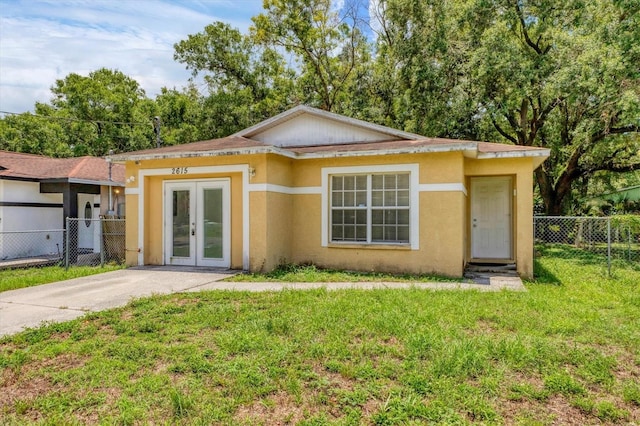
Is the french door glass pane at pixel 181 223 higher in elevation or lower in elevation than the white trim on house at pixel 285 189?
lower

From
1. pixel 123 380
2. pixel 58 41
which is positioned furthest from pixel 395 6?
pixel 123 380

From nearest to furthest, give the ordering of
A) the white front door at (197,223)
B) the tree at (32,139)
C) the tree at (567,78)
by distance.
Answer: the white front door at (197,223), the tree at (567,78), the tree at (32,139)

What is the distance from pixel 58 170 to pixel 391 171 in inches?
496

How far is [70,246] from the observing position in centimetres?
1423

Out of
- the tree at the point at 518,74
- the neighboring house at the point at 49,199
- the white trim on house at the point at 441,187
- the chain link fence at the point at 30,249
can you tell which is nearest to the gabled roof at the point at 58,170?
the neighboring house at the point at 49,199

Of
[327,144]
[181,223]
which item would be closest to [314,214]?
[327,144]

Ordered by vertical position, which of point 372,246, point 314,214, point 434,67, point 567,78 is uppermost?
point 434,67

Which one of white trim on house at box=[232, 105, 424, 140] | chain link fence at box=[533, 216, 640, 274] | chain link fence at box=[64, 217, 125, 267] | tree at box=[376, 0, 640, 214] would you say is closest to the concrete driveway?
chain link fence at box=[64, 217, 125, 267]

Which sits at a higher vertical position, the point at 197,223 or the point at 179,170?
the point at 179,170

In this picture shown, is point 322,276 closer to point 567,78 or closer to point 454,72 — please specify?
point 567,78

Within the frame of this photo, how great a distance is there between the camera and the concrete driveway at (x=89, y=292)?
227 inches

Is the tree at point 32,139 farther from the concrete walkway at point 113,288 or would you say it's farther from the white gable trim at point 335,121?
the concrete walkway at point 113,288

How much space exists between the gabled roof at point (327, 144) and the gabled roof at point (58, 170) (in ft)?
16.2

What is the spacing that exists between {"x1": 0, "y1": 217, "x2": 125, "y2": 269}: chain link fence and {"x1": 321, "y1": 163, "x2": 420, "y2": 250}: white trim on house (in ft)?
19.2
